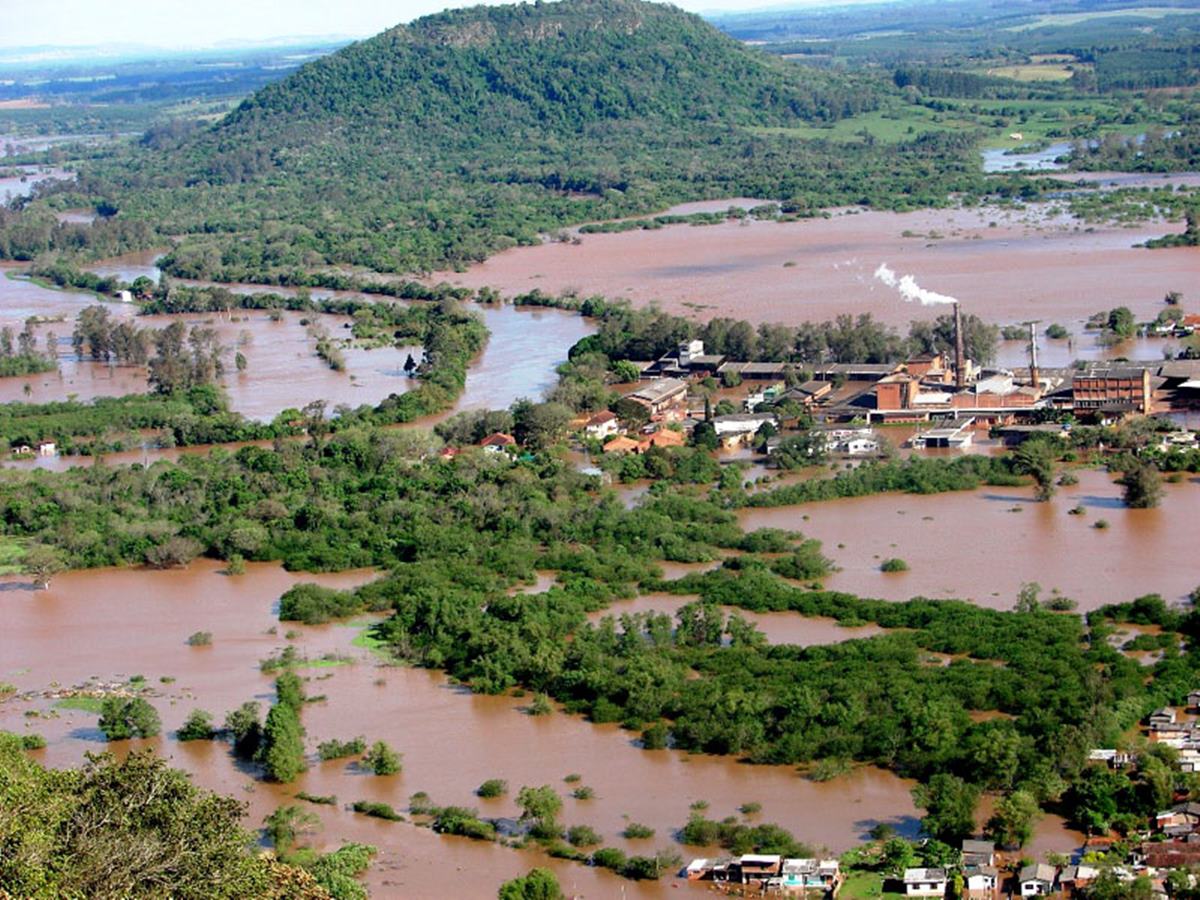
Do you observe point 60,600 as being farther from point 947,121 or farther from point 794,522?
point 947,121

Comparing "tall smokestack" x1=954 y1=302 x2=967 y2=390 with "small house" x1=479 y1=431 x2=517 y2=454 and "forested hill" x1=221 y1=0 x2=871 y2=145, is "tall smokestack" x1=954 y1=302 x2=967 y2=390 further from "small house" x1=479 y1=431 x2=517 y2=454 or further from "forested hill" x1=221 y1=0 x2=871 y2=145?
"forested hill" x1=221 y1=0 x2=871 y2=145

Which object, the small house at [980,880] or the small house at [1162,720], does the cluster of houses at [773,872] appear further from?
the small house at [1162,720]

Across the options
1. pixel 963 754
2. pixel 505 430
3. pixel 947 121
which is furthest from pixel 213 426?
pixel 947 121

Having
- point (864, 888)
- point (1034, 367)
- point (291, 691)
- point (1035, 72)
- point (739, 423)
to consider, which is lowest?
point (864, 888)

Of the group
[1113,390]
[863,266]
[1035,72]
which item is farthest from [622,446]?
[1035,72]

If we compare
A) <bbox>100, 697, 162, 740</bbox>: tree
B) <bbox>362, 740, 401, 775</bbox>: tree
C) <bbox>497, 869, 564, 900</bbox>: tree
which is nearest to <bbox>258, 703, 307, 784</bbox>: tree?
<bbox>362, 740, 401, 775</bbox>: tree

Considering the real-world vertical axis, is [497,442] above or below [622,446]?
above

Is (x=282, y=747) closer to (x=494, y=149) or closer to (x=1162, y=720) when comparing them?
(x=1162, y=720)
